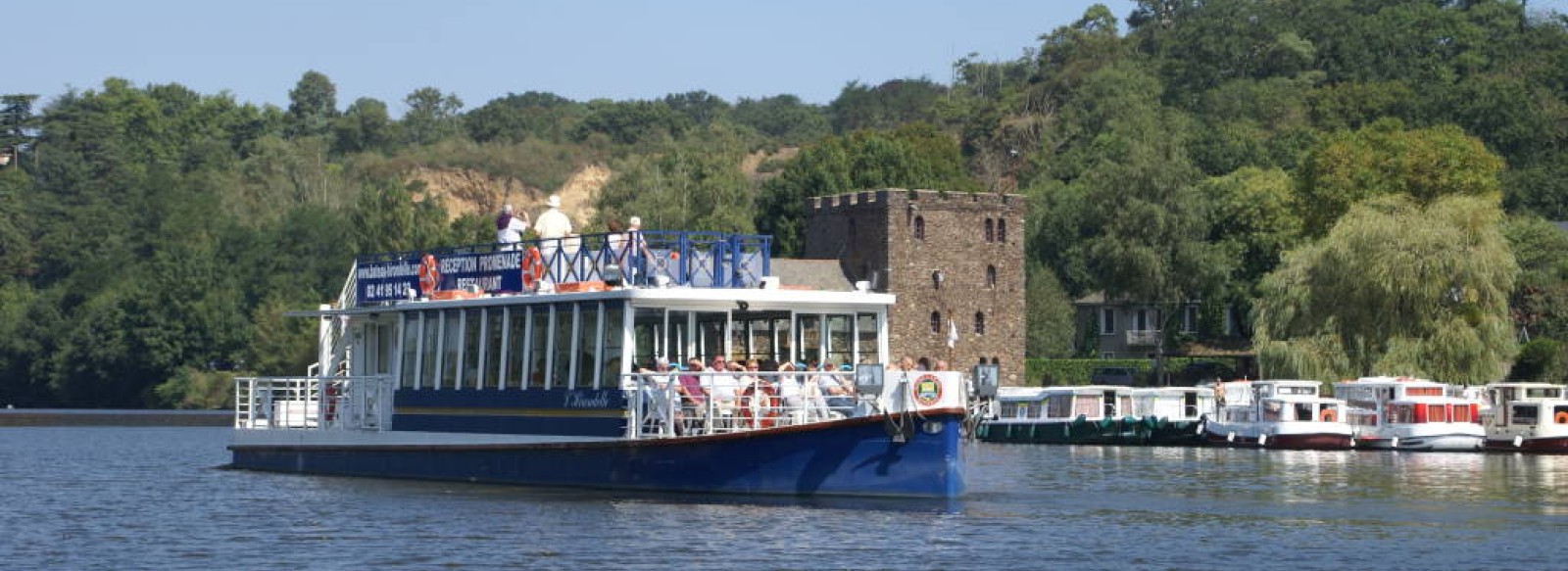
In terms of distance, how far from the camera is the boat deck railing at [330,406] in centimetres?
4053

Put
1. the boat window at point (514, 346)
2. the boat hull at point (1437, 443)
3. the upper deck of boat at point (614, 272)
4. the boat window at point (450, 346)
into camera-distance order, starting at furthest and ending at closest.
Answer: the boat hull at point (1437, 443)
the boat window at point (450, 346)
the boat window at point (514, 346)
the upper deck of boat at point (614, 272)

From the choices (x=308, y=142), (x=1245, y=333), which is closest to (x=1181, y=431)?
(x=1245, y=333)

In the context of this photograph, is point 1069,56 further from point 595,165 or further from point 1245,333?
point 1245,333

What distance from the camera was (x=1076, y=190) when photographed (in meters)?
118

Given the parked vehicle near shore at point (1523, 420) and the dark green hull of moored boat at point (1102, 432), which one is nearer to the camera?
the parked vehicle near shore at point (1523, 420)

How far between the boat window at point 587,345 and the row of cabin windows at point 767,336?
27.1 inches

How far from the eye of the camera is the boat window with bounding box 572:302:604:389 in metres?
34.3

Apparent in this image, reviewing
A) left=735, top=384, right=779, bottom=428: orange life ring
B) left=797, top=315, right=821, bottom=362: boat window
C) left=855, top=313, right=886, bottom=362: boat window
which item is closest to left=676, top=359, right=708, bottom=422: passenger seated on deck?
left=735, top=384, right=779, bottom=428: orange life ring

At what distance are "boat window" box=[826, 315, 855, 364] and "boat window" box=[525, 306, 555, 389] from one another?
459 cm

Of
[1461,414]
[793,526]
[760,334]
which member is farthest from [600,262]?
[1461,414]

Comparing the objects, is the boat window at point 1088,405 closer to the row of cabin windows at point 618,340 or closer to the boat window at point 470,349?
the boat window at point 470,349

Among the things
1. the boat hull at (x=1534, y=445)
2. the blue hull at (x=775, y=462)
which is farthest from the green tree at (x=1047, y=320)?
the blue hull at (x=775, y=462)

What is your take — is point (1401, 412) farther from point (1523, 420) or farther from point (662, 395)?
point (662, 395)

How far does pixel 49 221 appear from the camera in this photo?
151625mm
